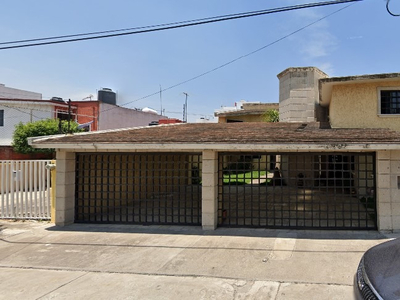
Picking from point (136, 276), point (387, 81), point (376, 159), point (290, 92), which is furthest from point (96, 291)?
point (290, 92)

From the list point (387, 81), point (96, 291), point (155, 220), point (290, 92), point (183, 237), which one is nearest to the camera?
point (96, 291)

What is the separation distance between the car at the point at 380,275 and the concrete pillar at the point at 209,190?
4.81m

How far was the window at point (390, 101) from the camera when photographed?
11.6 meters

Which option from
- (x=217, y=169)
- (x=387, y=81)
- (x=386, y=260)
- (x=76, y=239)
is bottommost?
(x=76, y=239)

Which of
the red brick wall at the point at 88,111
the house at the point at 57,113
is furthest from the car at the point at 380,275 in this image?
the red brick wall at the point at 88,111

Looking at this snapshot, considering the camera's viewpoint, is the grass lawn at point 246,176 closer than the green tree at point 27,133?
Yes

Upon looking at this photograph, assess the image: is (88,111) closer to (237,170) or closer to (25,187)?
(25,187)

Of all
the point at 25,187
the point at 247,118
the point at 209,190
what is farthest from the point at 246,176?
Answer: the point at 247,118

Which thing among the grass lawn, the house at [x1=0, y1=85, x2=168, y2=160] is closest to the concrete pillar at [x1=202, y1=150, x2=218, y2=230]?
the grass lawn

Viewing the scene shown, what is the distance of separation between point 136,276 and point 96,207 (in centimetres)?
459

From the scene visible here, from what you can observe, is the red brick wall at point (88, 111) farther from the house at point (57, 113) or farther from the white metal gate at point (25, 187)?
the white metal gate at point (25, 187)

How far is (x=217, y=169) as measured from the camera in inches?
323

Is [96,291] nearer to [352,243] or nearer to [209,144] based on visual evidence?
[209,144]

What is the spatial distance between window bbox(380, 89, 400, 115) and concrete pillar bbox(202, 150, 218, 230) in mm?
8139
